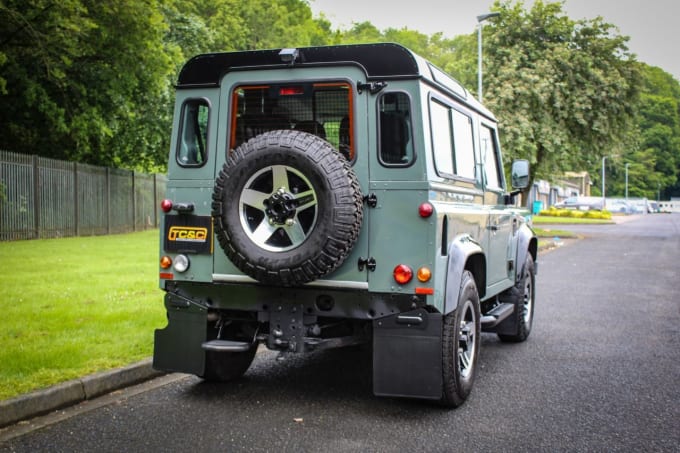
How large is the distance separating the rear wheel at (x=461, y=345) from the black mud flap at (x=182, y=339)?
5.75 feet

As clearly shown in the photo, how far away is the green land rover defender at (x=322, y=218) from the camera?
15.2 ft

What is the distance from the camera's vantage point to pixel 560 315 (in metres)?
9.58

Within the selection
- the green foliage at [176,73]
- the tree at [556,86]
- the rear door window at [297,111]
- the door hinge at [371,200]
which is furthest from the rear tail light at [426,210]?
the tree at [556,86]

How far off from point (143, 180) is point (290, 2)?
32.0 m

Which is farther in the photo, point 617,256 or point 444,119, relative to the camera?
point 617,256

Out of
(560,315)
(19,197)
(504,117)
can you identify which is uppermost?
(504,117)

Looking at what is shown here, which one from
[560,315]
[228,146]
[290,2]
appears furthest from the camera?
[290,2]

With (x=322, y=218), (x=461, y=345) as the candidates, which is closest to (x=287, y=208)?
(x=322, y=218)

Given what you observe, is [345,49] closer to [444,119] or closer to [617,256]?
[444,119]

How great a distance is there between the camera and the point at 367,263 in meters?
4.79

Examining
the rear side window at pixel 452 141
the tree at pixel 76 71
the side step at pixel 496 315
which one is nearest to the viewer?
the rear side window at pixel 452 141

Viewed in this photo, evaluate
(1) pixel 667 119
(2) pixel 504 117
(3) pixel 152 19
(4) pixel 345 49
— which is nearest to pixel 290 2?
(2) pixel 504 117

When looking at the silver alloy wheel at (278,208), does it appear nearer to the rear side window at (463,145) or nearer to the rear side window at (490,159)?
the rear side window at (463,145)

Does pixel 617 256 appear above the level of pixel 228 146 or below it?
below
